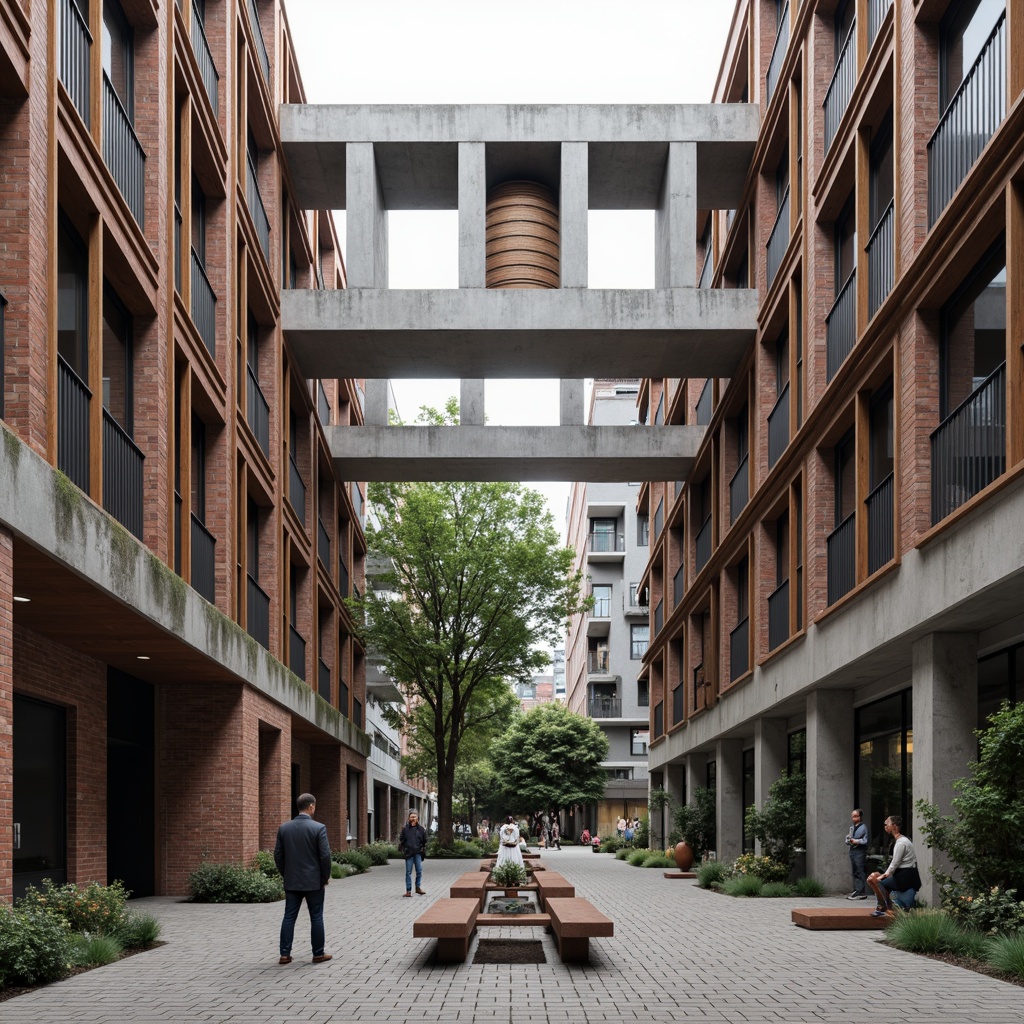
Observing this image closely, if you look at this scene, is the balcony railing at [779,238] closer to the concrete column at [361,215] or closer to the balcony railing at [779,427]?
the balcony railing at [779,427]

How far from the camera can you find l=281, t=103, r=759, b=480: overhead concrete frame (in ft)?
82.3

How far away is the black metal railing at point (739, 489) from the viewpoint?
86.6 feet

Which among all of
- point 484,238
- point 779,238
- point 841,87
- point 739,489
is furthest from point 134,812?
point 841,87

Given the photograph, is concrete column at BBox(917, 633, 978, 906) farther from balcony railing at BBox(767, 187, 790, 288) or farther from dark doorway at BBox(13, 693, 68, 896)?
balcony railing at BBox(767, 187, 790, 288)

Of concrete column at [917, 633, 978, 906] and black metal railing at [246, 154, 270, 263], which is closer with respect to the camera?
concrete column at [917, 633, 978, 906]

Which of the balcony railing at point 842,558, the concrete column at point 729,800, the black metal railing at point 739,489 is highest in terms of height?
the black metal railing at point 739,489

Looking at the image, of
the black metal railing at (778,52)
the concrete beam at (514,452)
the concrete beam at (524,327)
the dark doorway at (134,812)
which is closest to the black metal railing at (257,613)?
the dark doorway at (134,812)

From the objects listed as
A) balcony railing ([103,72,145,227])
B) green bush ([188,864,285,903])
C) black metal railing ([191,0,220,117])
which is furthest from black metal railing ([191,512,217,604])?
black metal railing ([191,0,220,117])

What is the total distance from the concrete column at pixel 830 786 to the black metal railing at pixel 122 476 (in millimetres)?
11036

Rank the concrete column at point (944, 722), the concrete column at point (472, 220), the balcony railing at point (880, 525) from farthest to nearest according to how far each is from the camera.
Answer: the concrete column at point (472, 220) < the balcony railing at point (880, 525) < the concrete column at point (944, 722)

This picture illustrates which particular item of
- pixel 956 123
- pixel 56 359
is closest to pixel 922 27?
pixel 956 123

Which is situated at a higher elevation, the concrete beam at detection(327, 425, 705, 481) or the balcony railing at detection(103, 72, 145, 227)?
the balcony railing at detection(103, 72, 145, 227)

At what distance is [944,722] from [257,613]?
13.2m

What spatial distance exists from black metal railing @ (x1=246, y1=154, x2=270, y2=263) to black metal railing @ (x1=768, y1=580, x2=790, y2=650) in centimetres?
1153
